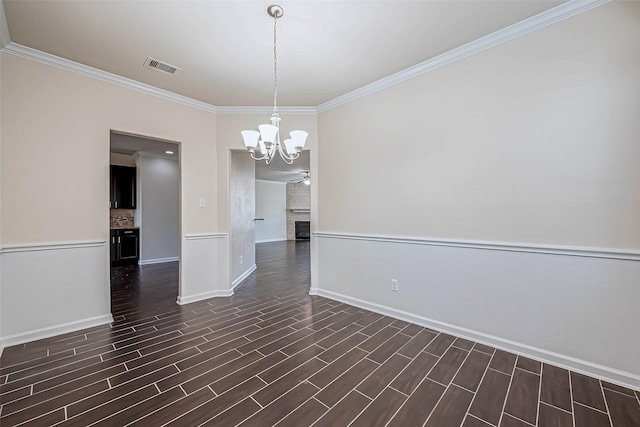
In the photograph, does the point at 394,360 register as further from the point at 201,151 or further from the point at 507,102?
the point at 201,151

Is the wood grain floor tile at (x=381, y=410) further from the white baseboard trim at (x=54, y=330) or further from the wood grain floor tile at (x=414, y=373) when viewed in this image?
the white baseboard trim at (x=54, y=330)

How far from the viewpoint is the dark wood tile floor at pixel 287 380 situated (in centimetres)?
160

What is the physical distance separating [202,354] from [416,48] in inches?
132

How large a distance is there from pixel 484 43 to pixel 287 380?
3.25 metres

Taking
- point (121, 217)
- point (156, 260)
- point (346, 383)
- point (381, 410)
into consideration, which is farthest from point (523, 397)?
point (121, 217)

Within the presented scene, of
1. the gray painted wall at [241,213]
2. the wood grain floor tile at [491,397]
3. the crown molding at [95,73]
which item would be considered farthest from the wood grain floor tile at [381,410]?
the crown molding at [95,73]

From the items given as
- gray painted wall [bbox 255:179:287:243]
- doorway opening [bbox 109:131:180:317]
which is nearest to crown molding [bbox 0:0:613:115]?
doorway opening [bbox 109:131:180:317]

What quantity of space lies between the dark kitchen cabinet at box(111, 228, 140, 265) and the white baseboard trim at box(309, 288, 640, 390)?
18.6 ft

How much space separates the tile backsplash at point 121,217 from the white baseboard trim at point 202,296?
4.02m

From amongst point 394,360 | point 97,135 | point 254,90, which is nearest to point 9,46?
point 97,135

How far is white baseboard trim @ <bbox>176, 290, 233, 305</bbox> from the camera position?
3.60m

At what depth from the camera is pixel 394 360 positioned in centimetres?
220

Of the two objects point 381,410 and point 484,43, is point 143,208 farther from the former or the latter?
point 484,43

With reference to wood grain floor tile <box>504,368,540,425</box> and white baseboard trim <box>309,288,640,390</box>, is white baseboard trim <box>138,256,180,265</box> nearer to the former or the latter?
white baseboard trim <box>309,288,640,390</box>
